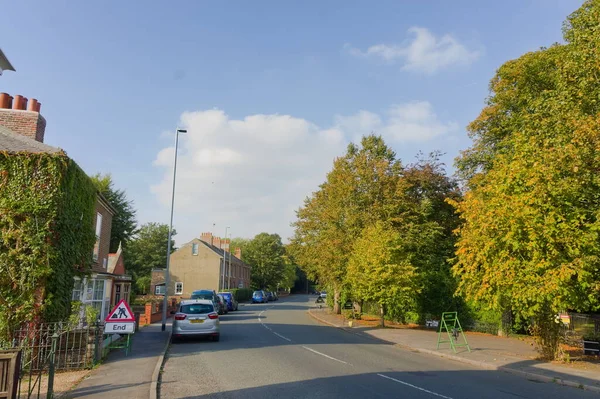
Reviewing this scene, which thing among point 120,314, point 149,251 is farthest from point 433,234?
point 149,251

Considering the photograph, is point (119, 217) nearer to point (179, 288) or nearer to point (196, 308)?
point (179, 288)

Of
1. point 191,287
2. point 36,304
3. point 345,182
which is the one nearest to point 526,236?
point 36,304

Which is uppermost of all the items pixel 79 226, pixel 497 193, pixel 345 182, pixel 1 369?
pixel 345 182

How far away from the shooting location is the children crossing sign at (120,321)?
12438 millimetres

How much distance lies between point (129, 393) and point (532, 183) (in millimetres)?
12111

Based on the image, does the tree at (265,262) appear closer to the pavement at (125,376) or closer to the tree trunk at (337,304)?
the tree trunk at (337,304)

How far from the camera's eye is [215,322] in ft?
58.1

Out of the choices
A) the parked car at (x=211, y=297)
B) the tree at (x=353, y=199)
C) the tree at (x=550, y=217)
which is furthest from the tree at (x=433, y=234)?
the parked car at (x=211, y=297)

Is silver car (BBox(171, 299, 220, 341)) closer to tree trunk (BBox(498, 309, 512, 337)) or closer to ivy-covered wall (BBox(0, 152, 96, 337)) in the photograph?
ivy-covered wall (BBox(0, 152, 96, 337))

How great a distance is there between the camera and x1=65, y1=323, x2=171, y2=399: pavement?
880cm

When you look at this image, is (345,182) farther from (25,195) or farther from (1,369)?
(1,369)

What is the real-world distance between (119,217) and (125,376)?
43.3m

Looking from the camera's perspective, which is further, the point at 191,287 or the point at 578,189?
the point at 191,287

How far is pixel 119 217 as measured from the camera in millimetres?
50531
